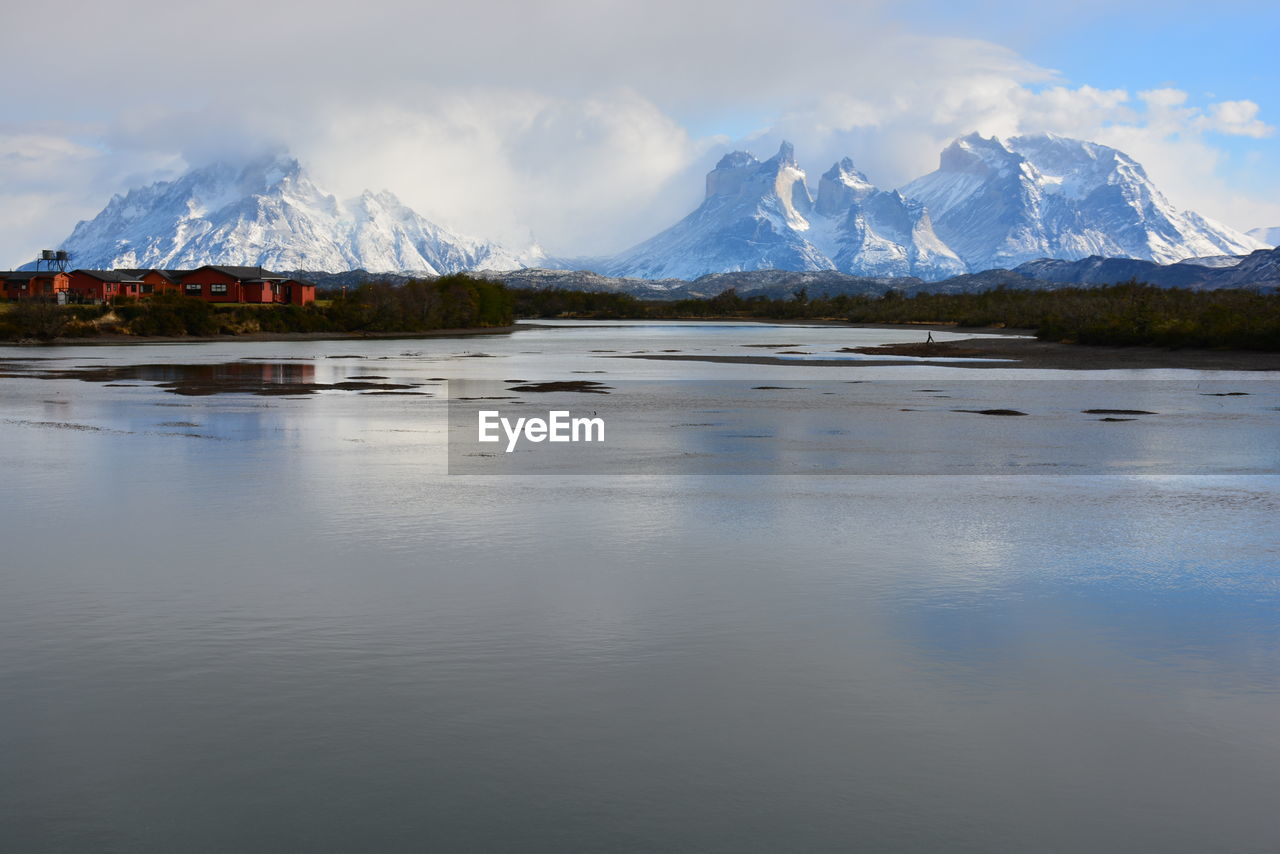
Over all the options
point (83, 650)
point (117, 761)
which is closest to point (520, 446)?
point (83, 650)

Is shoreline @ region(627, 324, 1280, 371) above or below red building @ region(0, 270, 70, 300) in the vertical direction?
below

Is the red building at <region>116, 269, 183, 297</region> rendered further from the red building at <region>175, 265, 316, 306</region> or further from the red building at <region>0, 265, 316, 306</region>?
the red building at <region>175, 265, 316, 306</region>

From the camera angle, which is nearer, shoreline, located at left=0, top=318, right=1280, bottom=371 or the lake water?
the lake water

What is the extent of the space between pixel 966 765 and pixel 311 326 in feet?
445

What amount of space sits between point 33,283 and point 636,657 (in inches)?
6636

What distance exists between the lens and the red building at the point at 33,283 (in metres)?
156

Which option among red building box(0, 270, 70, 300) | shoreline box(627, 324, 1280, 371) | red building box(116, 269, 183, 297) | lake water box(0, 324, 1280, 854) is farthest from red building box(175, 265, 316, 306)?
lake water box(0, 324, 1280, 854)

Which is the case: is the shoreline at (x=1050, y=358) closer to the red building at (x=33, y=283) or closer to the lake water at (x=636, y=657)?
the lake water at (x=636, y=657)

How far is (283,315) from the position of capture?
449ft

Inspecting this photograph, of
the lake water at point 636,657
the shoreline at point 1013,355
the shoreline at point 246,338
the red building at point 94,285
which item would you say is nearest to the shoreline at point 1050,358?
the shoreline at point 1013,355

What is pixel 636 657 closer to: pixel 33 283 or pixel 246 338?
Result: pixel 246 338

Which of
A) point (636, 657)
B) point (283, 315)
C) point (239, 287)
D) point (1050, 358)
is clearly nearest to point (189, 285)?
point (239, 287)

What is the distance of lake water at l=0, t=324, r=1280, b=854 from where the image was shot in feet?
29.9

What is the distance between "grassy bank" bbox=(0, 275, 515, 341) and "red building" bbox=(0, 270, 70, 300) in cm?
2849
